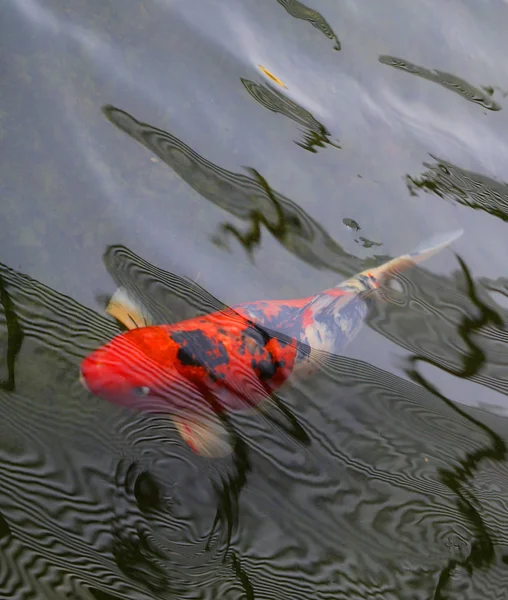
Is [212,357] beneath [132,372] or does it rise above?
above

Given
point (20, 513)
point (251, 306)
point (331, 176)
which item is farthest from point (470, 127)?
point (20, 513)

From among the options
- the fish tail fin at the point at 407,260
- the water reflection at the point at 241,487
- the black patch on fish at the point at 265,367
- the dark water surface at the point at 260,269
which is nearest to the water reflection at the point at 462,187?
the dark water surface at the point at 260,269

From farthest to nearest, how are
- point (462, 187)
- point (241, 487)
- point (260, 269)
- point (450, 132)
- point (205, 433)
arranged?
point (450, 132), point (462, 187), point (260, 269), point (205, 433), point (241, 487)

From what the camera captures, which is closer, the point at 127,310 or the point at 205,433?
the point at 205,433

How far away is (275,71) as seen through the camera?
4.13 metres

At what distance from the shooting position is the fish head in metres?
2.66

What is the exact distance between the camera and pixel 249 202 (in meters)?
3.54

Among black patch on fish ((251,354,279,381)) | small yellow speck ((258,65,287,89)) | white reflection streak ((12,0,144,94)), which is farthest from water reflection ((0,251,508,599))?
small yellow speck ((258,65,287,89))

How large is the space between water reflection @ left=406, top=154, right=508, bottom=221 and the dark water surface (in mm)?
15

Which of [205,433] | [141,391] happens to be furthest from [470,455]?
[141,391]

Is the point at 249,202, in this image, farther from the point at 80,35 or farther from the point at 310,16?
the point at 310,16

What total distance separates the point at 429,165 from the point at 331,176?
27.5 inches

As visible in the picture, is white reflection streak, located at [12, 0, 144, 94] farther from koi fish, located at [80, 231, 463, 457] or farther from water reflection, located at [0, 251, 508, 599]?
koi fish, located at [80, 231, 463, 457]

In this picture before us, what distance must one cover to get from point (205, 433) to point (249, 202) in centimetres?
141
